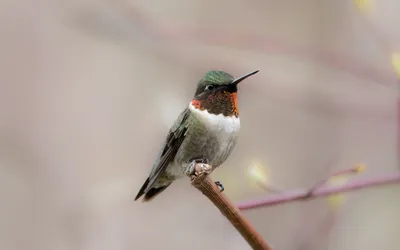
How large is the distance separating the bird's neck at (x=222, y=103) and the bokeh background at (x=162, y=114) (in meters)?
0.82

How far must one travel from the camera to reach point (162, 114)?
94.7 inches

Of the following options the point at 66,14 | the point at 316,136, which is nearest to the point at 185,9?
the point at 66,14

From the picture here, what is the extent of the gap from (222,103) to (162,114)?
99cm

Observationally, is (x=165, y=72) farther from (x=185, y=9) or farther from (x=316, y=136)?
(x=316, y=136)

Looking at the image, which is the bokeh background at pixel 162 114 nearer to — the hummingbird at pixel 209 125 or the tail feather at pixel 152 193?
the tail feather at pixel 152 193

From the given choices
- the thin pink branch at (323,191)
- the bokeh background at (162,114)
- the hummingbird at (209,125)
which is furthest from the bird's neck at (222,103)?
the bokeh background at (162,114)

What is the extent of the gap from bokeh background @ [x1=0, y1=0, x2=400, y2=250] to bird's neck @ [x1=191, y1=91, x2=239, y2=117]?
0.82 metres

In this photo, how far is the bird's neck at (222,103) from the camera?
4.69 ft

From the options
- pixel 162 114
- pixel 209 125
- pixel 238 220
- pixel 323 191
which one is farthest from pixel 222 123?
pixel 162 114

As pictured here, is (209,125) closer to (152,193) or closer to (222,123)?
(222,123)

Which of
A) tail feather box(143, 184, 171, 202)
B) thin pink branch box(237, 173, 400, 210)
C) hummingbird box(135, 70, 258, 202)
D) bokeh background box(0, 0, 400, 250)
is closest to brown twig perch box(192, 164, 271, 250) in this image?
thin pink branch box(237, 173, 400, 210)

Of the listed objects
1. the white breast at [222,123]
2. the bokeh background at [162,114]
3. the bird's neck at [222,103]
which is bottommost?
the bokeh background at [162,114]

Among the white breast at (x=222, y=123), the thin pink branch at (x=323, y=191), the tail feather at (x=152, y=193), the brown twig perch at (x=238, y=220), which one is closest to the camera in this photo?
the brown twig perch at (x=238, y=220)

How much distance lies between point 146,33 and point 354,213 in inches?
47.0
